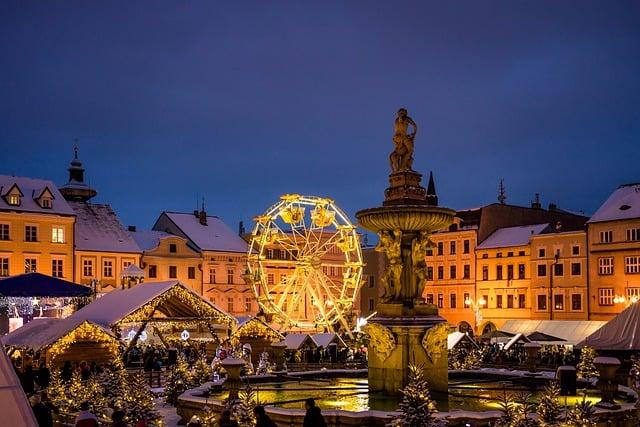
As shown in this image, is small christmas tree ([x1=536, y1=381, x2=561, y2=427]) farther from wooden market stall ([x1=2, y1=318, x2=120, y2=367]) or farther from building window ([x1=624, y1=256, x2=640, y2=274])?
building window ([x1=624, y1=256, x2=640, y2=274])

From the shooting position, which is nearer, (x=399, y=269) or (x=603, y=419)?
(x=603, y=419)

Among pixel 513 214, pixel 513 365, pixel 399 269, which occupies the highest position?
pixel 513 214

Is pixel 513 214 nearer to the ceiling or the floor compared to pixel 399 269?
nearer to the ceiling

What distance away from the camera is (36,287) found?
30.9 m

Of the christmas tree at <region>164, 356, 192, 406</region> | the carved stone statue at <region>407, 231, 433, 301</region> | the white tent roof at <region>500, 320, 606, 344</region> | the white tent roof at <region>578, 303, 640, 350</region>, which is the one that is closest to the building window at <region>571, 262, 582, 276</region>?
the white tent roof at <region>500, 320, 606, 344</region>

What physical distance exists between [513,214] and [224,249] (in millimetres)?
25419

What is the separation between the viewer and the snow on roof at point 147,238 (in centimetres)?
6436

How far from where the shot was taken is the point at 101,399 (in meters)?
18.1

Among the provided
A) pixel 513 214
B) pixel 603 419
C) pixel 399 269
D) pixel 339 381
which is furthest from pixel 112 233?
pixel 603 419

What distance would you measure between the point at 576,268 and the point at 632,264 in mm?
4759

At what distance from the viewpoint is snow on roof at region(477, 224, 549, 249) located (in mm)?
63125

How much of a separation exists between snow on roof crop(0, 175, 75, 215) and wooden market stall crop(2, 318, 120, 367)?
1000 inches

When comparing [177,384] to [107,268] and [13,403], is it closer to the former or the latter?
[13,403]

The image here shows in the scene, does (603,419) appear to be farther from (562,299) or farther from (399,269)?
(562,299)
